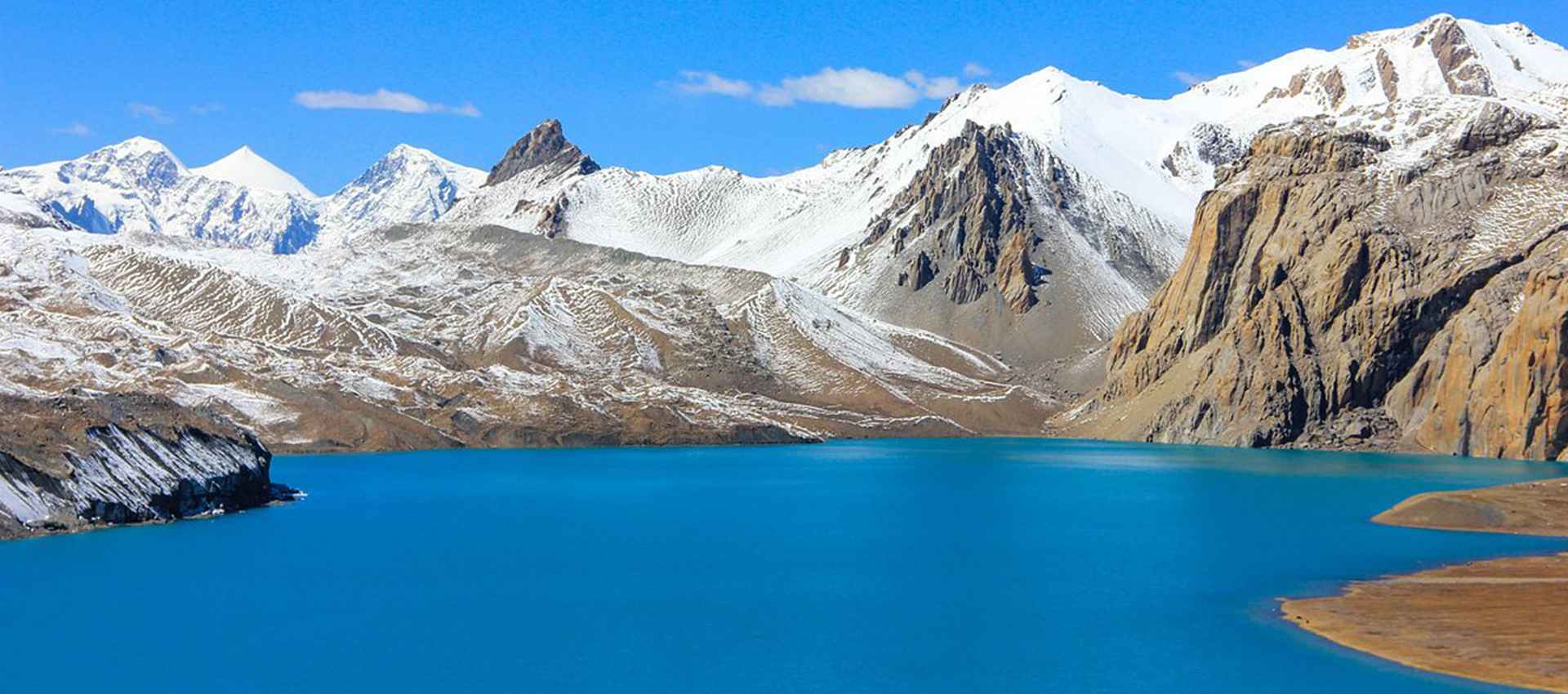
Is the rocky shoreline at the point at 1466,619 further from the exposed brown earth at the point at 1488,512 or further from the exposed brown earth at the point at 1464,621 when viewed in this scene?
the exposed brown earth at the point at 1488,512

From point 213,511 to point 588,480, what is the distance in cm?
4009

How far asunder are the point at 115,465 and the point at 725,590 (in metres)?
41.9

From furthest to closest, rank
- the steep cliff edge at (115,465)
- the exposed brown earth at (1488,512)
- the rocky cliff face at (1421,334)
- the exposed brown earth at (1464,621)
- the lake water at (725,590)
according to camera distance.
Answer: the rocky cliff face at (1421,334) → the exposed brown earth at (1488,512) → the steep cliff edge at (115,465) → the lake water at (725,590) → the exposed brown earth at (1464,621)

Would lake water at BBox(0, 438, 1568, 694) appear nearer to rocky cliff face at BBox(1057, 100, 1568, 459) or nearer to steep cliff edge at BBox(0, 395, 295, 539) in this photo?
steep cliff edge at BBox(0, 395, 295, 539)

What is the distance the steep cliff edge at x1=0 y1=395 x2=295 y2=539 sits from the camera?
3349 inches

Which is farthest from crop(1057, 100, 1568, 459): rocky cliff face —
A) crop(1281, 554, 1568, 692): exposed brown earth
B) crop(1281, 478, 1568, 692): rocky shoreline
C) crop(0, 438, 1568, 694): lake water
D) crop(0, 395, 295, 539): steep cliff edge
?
crop(0, 395, 295, 539): steep cliff edge

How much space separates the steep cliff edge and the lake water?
2853 mm

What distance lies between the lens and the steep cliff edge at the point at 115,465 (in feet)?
279

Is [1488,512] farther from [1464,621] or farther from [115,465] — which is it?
[115,465]

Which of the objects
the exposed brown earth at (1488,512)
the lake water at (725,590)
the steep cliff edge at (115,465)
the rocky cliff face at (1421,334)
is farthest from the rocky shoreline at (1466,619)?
the rocky cliff face at (1421,334)

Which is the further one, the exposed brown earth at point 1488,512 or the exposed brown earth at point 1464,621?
the exposed brown earth at point 1488,512

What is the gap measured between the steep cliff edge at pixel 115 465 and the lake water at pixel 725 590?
2853 mm

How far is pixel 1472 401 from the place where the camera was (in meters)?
170

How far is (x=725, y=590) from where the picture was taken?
6906cm
